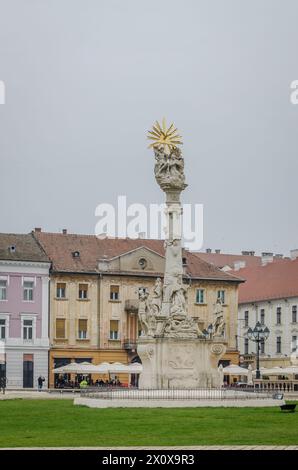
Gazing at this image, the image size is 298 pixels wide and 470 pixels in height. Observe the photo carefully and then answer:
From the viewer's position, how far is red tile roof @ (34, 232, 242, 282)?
96062mm

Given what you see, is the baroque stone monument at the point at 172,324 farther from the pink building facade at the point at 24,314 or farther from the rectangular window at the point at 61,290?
the rectangular window at the point at 61,290

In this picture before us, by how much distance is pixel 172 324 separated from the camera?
56.7 m

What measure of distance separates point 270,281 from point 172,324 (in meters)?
56.9

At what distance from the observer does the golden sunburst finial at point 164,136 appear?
59.6 metres

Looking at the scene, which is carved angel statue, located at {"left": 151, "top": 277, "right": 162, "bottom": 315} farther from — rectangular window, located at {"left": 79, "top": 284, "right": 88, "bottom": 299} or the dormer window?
the dormer window

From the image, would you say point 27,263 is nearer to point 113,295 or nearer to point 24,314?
point 24,314

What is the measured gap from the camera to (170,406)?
50.2m

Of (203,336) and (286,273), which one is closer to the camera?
(203,336)

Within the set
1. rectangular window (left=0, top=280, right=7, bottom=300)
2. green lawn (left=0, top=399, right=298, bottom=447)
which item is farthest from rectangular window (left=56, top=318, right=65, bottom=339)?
green lawn (left=0, top=399, right=298, bottom=447)

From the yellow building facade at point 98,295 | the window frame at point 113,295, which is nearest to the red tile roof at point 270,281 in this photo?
the yellow building facade at point 98,295
